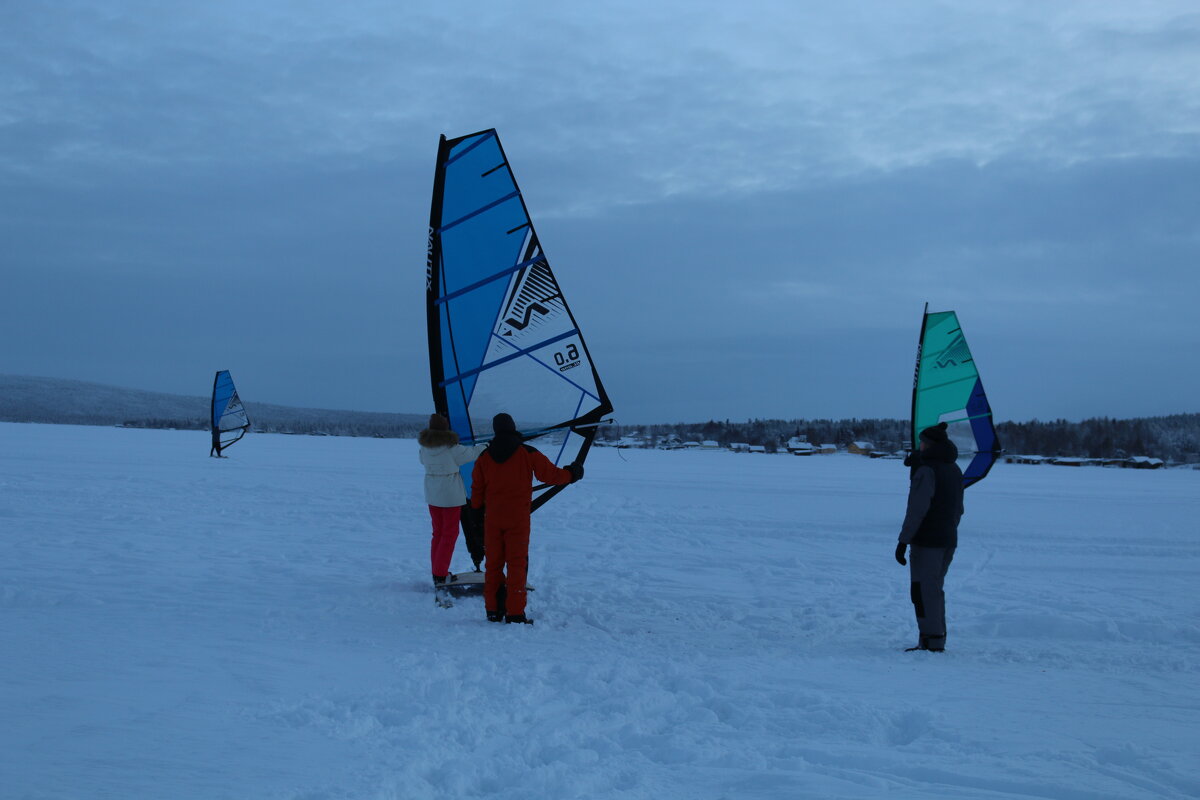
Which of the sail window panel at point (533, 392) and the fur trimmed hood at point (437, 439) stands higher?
the sail window panel at point (533, 392)

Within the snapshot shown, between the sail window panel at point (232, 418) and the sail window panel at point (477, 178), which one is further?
the sail window panel at point (232, 418)

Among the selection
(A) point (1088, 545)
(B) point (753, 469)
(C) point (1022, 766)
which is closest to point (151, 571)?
(C) point (1022, 766)

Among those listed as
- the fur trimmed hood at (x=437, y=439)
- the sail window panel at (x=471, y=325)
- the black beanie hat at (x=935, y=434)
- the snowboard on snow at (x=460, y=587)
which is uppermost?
the sail window panel at (x=471, y=325)

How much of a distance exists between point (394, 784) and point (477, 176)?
4.89 m

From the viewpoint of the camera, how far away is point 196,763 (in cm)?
315

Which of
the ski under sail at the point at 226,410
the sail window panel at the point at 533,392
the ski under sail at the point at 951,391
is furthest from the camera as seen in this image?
the ski under sail at the point at 226,410

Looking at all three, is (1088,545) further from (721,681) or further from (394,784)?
(394,784)

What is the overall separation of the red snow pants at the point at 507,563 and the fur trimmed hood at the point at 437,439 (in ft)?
3.17

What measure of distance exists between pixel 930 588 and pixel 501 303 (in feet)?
11.7

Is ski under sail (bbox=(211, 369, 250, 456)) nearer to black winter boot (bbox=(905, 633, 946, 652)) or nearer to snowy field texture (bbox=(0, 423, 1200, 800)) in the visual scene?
snowy field texture (bbox=(0, 423, 1200, 800))

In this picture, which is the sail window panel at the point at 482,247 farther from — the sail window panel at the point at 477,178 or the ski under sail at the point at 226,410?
the ski under sail at the point at 226,410

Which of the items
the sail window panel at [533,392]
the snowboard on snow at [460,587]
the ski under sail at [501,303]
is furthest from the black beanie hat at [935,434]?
the snowboard on snow at [460,587]

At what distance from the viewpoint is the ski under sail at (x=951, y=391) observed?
13.1 metres

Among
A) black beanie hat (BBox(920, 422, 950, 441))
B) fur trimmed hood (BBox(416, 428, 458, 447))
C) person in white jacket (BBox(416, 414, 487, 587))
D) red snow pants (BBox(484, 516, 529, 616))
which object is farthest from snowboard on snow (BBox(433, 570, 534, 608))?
black beanie hat (BBox(920, 422, 950, 441))
